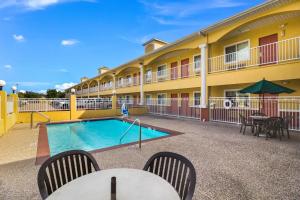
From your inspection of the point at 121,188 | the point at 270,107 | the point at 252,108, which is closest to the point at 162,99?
the point at 252,108

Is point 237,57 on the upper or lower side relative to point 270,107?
upper

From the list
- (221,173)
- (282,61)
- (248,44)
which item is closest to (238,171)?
(221,173)

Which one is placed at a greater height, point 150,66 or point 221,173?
point 150,66

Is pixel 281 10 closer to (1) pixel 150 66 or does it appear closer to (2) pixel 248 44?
(2) pixel 248 44

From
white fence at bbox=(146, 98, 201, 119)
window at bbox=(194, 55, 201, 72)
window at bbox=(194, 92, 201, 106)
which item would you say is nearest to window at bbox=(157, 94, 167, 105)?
white fence at bbox=(146, 98, 201, 119)

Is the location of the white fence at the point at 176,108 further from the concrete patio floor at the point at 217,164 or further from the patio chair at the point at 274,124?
the concrete patio floor at the point at 217,164

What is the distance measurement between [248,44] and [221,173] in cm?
1081

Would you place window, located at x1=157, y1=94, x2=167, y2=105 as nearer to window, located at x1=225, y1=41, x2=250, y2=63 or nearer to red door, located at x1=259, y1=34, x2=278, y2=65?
window, located at x1=225, y1=41, x2=250, y2=63

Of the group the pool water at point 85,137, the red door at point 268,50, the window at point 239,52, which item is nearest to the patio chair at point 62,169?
the pool water at point 85,137

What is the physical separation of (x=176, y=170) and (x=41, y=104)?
14.5m

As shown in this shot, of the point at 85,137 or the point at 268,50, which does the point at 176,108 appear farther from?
the point at 85,137

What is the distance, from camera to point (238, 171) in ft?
13.1

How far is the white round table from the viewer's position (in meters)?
1.68

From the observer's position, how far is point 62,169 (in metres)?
2.29
